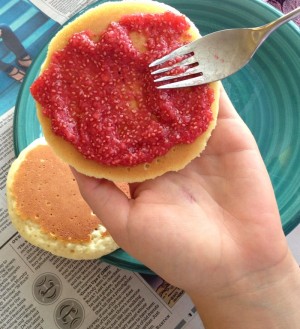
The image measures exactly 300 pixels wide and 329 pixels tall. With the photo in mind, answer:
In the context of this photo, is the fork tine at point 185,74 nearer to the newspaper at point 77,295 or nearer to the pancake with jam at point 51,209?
the pancake with jam at point 51,209

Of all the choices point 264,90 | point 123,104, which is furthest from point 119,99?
point 264,90

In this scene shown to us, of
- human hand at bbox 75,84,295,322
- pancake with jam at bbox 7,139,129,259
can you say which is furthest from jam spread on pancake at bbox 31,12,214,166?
pancake with jam at bbox 7,139,129,259

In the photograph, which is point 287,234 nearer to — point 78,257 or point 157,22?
point 78,257

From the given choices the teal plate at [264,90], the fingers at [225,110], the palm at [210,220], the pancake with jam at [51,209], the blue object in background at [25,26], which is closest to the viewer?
the palm at [210,220]

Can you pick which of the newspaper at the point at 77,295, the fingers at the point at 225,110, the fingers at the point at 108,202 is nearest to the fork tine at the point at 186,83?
the fingers at the point at 225,110

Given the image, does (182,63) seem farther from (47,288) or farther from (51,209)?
(47,288)

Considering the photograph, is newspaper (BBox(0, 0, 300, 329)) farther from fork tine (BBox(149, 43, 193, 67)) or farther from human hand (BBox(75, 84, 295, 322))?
fork tine (BBox(149, 43, 193, 67))
